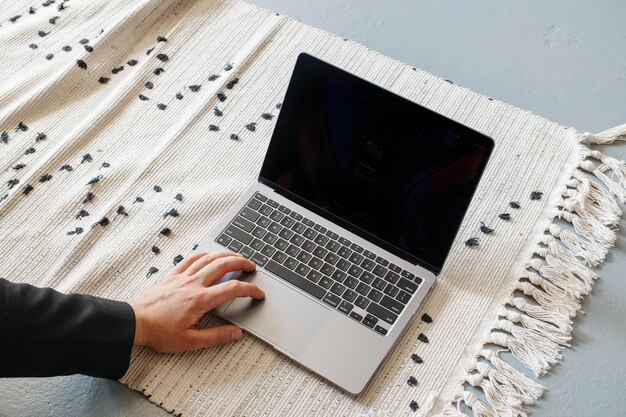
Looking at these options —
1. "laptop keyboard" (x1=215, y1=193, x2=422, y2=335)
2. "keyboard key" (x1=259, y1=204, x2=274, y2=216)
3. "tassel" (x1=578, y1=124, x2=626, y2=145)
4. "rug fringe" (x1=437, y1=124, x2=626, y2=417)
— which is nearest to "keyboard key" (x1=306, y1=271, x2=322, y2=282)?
"laptop keyboard" (x1=215, y1=193, x2=422, y2=335)

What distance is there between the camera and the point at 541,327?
90cm

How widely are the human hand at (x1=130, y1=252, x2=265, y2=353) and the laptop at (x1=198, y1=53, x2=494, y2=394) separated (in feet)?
0.08

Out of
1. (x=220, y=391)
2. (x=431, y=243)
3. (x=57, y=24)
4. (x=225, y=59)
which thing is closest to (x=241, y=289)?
(x=220, y=391)

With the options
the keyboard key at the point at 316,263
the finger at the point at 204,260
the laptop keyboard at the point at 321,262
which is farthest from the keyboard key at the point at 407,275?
the finger at the point at 204,260

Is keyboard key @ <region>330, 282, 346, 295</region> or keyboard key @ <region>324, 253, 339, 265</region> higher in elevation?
keyboard key @ <region>324, 253, 339, 265</region>

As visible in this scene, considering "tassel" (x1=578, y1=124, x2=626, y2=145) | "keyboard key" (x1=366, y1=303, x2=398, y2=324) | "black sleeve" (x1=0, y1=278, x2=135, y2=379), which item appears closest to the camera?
"black sleeve" (x1=0, y1=278, x2=135, y2=379)

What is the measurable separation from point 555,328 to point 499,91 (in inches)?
16.9

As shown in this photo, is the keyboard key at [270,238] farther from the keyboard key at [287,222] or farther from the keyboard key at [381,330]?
the keyboard key at [381,330]

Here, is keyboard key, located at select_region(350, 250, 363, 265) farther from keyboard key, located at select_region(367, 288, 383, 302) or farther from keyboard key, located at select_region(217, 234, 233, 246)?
keyboard key, located at select_region(217, 234, 233, 246)

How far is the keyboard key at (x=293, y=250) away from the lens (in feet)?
3.01

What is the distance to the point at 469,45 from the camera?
1238 millimetres

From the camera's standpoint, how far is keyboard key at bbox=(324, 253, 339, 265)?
0.91m

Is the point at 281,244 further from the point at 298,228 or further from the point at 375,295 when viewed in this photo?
the point at 375,295

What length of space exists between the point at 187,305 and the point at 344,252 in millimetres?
204
